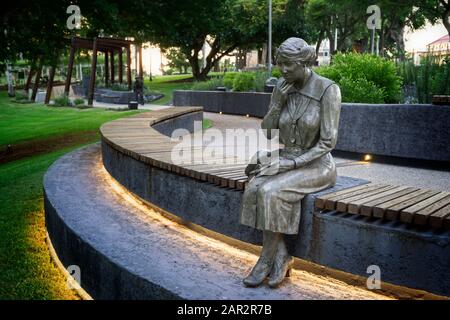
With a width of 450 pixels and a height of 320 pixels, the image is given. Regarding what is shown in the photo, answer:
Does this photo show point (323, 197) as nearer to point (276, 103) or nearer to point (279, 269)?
point (279, 269)

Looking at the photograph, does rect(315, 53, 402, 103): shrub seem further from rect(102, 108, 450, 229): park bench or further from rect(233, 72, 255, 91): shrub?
rect(233, 72, 255, 91): shrub

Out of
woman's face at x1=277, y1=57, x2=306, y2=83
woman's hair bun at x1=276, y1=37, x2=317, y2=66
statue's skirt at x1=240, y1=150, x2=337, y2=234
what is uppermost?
woman's hair bun at x1=276, y1=37, x2=317, y2=66

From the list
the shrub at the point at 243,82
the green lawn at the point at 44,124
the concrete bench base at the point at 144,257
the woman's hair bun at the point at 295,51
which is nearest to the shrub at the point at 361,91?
the concrete bench base at the point at 144,257

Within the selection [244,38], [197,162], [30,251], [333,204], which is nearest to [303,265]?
[333,204]

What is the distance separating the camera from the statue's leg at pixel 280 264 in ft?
11.7

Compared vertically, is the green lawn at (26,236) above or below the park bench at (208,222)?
below

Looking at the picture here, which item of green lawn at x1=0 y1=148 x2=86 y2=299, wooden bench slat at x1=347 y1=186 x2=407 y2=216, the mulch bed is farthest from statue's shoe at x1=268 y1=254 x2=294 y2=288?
the mulch bed

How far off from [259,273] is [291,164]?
856 mm

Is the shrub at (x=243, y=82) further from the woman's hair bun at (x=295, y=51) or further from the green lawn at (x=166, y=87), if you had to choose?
the woman's hair bun at (x=295, y=51)

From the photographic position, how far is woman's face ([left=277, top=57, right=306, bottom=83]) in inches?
140

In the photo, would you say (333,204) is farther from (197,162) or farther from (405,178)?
(405,178)

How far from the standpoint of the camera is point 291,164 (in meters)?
3.69

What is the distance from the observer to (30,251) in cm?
545

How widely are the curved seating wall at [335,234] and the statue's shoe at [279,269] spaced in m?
0.20
